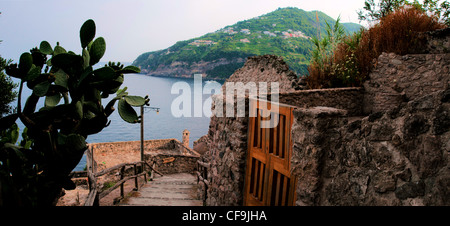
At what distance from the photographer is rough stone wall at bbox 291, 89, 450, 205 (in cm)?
181

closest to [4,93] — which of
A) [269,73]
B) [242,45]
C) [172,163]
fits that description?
[269,73]

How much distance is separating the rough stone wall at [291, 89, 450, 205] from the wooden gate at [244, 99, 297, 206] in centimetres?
51

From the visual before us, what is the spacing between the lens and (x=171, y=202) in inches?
290

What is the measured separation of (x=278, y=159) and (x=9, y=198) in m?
3.07

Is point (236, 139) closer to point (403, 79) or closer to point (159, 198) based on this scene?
point (403, 79)

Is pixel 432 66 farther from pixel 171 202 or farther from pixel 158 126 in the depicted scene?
pixel 158 126

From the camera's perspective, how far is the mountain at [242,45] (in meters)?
24.9

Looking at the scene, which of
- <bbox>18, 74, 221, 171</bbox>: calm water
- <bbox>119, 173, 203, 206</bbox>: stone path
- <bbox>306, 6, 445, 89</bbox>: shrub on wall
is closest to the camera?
<bbox>306, 6, 445, 89</bbox>: shrub on wall

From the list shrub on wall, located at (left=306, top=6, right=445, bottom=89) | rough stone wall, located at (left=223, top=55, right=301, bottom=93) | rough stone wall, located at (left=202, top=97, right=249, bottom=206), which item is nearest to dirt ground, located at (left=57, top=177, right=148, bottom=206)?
rough stone wall, located at (left=202, top=97, right=249, bottom=206)

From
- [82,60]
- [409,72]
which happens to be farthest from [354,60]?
[82,60]

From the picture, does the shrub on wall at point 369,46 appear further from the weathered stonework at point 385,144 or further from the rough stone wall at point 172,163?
the rough stone wall at point 172,163

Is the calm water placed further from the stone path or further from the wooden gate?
the wooden gate

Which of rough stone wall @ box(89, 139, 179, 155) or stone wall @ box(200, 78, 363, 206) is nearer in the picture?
stone wall @ box(200, 78, 363, 206)

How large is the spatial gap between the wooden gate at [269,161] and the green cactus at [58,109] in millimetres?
2168
